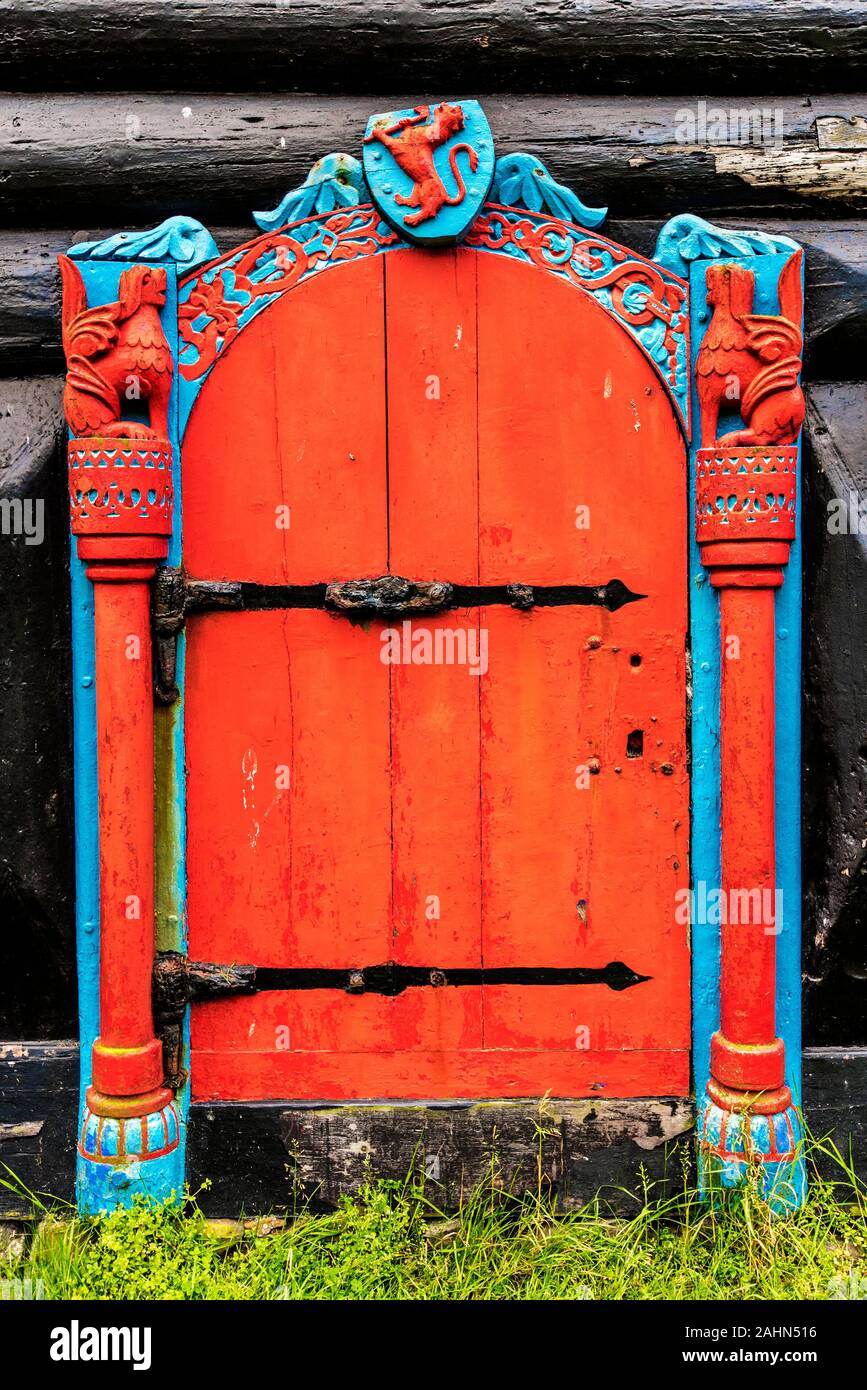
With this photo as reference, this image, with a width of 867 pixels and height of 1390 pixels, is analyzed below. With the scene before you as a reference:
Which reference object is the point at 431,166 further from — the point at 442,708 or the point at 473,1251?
the point at 473,1251

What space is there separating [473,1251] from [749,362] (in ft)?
7.29

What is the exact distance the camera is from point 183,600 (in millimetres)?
2549

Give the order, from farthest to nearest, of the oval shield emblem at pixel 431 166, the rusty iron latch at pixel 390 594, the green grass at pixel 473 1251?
the rusty iron latch at pixel 390 594, the oval shield emblem at pixel 431 166, the green grass at pixel 473 1251

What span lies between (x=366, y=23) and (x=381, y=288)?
0.64 m

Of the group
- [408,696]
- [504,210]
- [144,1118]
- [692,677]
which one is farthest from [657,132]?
[144,1118]

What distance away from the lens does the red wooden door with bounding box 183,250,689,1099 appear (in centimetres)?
254

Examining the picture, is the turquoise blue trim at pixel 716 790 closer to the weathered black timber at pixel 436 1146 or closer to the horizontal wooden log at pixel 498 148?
the weathered black timber at pixel 436 1146

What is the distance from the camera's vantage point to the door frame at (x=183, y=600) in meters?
2.45

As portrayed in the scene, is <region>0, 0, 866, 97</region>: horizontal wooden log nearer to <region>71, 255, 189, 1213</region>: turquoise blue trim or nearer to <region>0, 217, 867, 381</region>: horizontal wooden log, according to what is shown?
<region>0, 217, 867, 381</region>: horizontal wooden log

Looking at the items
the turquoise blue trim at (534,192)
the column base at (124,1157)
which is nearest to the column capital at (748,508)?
the turquoise blue trim at (534,192)

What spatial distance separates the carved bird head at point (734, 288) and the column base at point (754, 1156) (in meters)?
1.92

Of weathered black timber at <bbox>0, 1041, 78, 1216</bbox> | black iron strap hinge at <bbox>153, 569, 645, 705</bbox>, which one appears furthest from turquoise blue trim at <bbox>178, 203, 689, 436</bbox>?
weathered black timber at <bbox>0, 1041, 78, 1216</bbox>

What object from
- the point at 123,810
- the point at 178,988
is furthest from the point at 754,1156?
the point at 123,810
